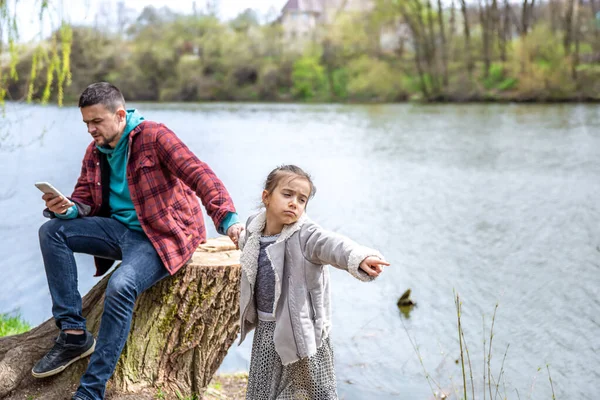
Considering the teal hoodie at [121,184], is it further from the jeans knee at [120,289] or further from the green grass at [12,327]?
the green grass at [12,327]

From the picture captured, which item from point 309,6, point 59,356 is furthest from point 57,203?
point 309,6

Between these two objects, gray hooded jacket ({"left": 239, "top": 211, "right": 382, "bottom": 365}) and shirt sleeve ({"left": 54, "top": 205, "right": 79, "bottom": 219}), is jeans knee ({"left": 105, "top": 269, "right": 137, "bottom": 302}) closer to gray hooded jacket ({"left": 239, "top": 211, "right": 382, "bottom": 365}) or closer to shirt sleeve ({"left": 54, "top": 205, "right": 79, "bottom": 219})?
shirt sleeve ({"left": 54, "top": 205, "right": 79, "bottom": 219})

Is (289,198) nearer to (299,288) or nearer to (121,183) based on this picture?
(299,288)

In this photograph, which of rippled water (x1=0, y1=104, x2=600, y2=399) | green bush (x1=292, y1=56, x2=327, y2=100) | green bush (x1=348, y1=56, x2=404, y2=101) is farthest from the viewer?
green bush (x1=292, y1=56, x2=327, y2=100)

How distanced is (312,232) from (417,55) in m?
36.6

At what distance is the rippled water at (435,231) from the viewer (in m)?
5.22

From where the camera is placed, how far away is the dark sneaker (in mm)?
2885

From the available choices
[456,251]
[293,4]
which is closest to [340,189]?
[456,251]

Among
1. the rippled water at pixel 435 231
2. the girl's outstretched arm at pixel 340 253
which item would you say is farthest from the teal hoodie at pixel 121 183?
the girl's outstretched arm at pixel 340 253

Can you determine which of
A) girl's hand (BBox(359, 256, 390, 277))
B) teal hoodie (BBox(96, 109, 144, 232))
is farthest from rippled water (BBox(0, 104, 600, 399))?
girl's hand (BBox(359, 256, 390, 277))

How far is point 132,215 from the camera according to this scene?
9.89 feet

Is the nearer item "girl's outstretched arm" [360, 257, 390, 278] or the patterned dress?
A: "girl's outstretched arm" [360, 257, 390, 278]

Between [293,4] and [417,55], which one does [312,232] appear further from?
[293,4]

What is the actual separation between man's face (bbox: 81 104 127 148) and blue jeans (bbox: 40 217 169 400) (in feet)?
1.11
